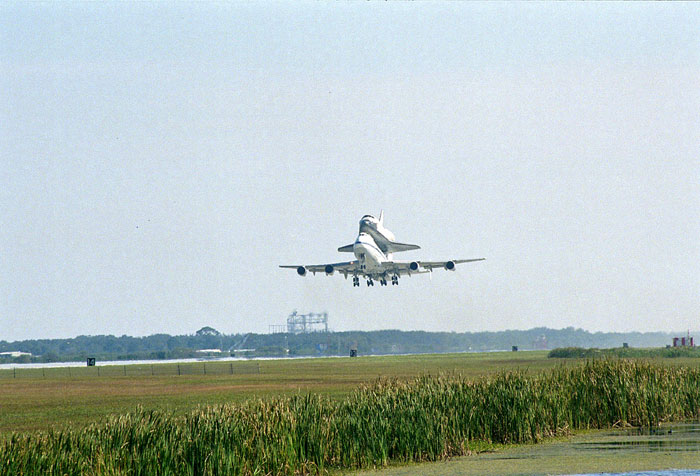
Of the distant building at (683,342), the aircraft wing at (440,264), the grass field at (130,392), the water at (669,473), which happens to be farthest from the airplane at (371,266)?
the water at (669,473)

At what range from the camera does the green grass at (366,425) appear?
2641cm

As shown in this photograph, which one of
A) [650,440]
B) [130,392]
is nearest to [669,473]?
[650,440]

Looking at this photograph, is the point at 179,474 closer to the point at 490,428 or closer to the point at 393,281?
the point at 490,428

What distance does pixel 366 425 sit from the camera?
32656mm

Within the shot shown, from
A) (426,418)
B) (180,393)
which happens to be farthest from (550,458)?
(180,393)

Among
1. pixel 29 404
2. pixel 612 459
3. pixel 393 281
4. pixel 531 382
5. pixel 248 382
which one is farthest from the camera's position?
pixel 393 281

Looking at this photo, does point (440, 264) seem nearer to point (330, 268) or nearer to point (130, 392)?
point (330, 268)

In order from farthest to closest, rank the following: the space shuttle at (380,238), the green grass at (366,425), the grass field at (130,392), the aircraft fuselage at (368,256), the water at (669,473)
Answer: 1. the space shuttle at (380,238)
2. the aircraft fuselage at (368,256)
3. the grass field at (130,392)
4. the water at (669,473)
5. the green grass at (366,425)

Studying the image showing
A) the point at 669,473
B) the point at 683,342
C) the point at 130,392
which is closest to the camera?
the point at 669,473

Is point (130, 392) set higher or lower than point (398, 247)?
lower

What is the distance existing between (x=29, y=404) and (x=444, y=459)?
109 ft

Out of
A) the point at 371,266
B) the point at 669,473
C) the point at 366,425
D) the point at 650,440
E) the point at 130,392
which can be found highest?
the point at 371,266

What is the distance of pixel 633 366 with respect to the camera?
4628cm

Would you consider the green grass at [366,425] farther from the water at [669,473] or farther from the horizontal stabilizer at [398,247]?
the horizontal stabilizer at [398,247]
